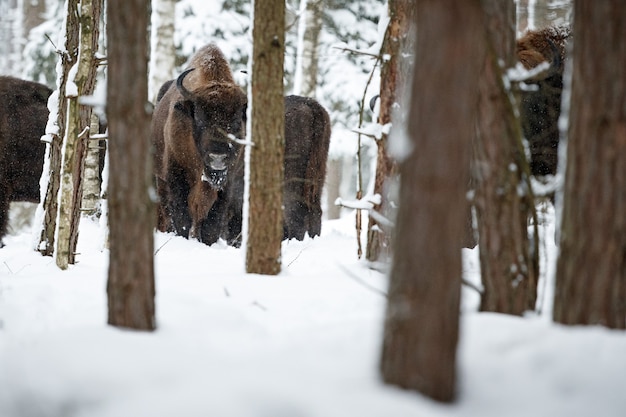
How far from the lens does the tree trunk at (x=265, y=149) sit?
4.68 m

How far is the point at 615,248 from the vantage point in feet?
9.57

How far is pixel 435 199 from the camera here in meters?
2.47

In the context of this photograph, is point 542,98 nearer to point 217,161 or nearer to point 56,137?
point 217,161

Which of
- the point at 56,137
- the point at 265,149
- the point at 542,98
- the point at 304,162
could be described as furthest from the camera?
the point at 304,162

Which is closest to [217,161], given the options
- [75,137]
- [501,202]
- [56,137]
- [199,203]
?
[199,203]

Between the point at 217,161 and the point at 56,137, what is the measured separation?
279 centimetres

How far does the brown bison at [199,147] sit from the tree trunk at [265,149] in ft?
13.0

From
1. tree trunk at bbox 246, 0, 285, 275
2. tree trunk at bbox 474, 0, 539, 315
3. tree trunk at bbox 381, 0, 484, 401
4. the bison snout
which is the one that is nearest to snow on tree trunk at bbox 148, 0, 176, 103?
the bison snout

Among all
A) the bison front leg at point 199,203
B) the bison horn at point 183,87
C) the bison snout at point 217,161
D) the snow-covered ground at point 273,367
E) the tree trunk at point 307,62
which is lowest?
the bison front leg at point 199,203

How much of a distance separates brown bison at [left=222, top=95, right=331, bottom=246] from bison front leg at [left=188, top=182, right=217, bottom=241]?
1.42 feet

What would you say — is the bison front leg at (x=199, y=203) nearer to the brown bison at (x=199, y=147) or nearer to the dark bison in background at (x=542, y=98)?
the brown bison at (x=199, y=147)

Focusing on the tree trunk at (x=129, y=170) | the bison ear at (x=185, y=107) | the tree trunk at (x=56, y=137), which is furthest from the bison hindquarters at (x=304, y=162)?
the tree trunk at (x=129, y=170)

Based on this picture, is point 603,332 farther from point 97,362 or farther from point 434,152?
point 97,362

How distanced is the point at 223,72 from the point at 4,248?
3.77 metres
